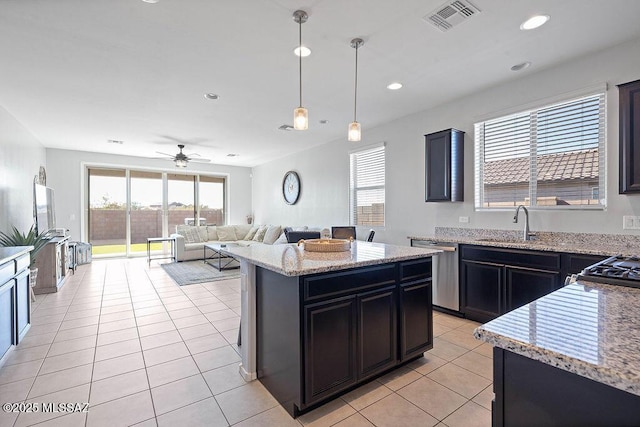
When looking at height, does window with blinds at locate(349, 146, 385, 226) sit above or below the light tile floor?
above

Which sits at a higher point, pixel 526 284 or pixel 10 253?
pixel 10 253

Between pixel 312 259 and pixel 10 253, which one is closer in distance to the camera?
pixel 312 259

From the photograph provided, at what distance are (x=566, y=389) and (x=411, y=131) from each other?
4239mm

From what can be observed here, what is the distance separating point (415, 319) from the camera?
95.2 inches

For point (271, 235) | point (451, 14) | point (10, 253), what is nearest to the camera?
point (451, 14)

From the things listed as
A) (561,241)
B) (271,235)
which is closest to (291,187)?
(271,235)

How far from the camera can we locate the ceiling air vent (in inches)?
84.5

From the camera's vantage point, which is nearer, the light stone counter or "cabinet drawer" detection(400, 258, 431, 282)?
the light stone counter

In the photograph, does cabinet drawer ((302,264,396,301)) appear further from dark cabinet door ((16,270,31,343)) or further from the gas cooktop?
dark cabinet door ((16,270,31,343))

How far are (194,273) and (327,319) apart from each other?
181 inches

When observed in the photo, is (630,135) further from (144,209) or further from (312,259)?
(144,209)

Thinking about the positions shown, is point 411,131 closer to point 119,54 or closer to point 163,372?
point 119,54

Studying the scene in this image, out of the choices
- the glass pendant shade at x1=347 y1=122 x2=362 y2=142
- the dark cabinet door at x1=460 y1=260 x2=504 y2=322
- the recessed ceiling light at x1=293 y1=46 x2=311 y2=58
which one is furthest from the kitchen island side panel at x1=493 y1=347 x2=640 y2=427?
the recessed ceiling light at x1=293 y1=46 x2=311 y2=58

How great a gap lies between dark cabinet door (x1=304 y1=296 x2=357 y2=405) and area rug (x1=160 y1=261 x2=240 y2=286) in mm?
3869
